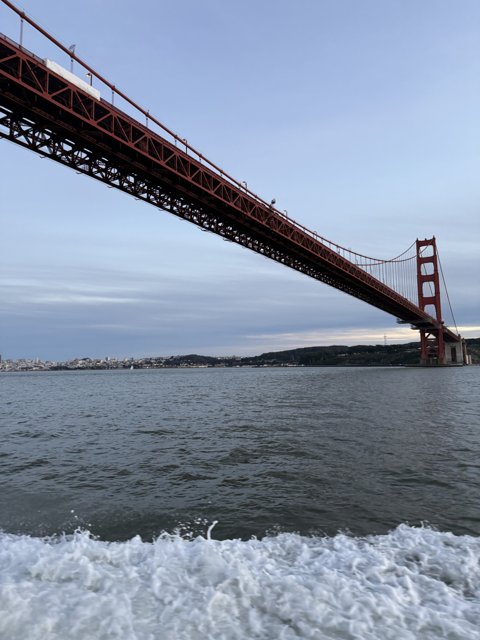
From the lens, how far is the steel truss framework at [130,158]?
54.2 ft

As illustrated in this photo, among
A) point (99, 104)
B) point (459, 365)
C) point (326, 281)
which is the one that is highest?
point (99, 104)

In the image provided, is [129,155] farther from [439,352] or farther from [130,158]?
[439,352]

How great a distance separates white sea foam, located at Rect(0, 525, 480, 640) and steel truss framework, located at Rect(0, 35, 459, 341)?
58.3 ft

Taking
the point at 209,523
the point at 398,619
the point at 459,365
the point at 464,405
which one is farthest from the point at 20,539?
the point at 459,365

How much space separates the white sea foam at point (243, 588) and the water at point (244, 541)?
1cm

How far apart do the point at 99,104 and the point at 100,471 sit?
17750 millimetres

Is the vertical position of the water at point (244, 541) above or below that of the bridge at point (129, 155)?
below

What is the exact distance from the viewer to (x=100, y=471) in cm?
740

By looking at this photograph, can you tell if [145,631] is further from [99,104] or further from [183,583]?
[99,104]

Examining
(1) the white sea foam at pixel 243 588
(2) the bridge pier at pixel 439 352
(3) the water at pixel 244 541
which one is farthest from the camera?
(2) the bridge pier at pixel 439 352

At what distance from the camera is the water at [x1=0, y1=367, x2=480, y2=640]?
276cm

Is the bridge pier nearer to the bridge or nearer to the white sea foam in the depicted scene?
the bridge

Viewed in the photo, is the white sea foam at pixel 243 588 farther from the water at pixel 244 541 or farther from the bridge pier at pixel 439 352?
the bridge pier at pixel 439 352

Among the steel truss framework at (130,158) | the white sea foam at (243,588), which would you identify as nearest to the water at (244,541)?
the white sea foam at (243,588)
